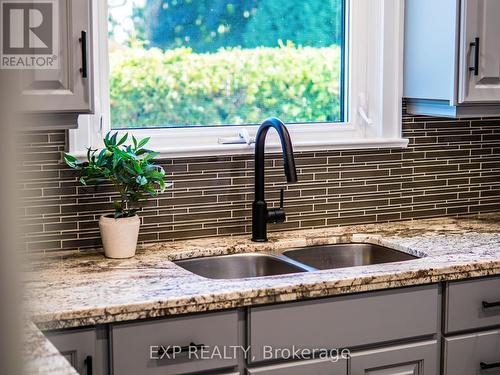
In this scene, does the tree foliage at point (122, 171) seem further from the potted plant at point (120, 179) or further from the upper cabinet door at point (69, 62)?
the upper cabinet door at point (69, 62)

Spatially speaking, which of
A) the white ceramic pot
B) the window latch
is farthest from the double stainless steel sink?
the window latch

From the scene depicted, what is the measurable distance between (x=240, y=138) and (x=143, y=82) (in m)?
0.41

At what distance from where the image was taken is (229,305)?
75.7 inches

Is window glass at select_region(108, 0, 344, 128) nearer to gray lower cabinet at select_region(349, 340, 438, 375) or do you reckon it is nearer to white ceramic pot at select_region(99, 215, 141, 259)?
white ceramic pot at select_region(99, 215, 141, 259)

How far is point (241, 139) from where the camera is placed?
8.84 feet

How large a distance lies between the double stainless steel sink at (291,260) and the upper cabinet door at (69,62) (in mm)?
678

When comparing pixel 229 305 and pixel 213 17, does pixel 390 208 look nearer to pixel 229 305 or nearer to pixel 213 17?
pixel 213 17

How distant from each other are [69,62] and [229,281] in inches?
29.7

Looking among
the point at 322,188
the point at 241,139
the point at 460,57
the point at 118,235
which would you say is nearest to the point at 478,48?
the point at 460,57

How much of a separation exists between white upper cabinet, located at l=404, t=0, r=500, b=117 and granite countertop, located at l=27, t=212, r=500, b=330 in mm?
487

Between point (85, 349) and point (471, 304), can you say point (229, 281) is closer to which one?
point (85, 349)

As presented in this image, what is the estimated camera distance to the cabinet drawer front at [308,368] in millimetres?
2012

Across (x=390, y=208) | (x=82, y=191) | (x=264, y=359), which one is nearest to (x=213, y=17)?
(x=82, y=191)

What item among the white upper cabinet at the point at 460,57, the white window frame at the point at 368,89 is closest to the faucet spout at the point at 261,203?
the white window frame at the point at 368,89
